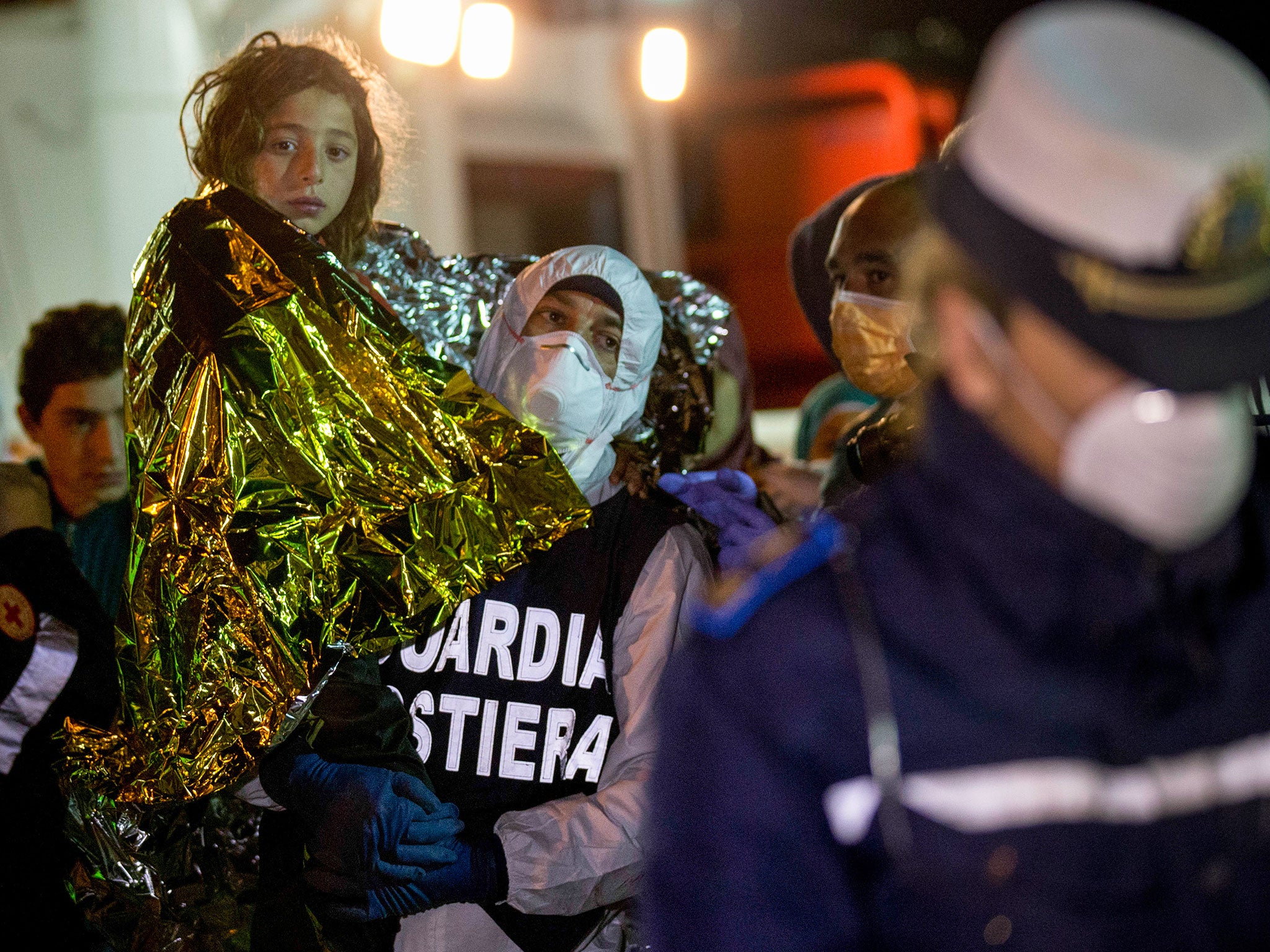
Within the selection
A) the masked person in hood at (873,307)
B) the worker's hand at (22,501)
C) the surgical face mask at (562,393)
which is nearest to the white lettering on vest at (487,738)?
the surgical face mask at (562,393)

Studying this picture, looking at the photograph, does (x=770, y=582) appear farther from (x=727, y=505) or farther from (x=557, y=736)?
(x=727, y=505)

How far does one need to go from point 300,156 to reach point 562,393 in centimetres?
63

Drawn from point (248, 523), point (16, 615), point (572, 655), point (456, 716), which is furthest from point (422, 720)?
point (16, 615)

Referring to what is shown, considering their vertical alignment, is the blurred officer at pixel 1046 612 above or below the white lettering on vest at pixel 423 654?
above

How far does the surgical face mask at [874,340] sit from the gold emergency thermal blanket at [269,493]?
2.80 feet

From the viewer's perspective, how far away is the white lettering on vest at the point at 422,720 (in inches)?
76.9

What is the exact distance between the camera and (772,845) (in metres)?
1.04

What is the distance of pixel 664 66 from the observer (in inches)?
239

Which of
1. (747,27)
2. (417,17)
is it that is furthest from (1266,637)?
(747,27)

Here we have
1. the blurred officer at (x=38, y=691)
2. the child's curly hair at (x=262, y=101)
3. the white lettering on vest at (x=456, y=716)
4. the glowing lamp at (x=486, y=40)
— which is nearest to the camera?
the white lettering on vest at (x=456, y=716)

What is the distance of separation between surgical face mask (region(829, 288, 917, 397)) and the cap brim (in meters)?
1.47

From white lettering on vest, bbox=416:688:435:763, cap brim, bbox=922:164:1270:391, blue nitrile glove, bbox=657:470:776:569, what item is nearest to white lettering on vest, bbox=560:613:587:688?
white lettering on vest, bbox=416:688:435:763

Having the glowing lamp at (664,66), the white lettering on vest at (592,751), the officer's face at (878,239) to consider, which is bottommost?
the white lettering on vest at (592,751)

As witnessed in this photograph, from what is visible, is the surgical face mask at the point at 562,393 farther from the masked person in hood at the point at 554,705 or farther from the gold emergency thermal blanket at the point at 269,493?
the gold emergency thermal blanket at the point at 269,493
